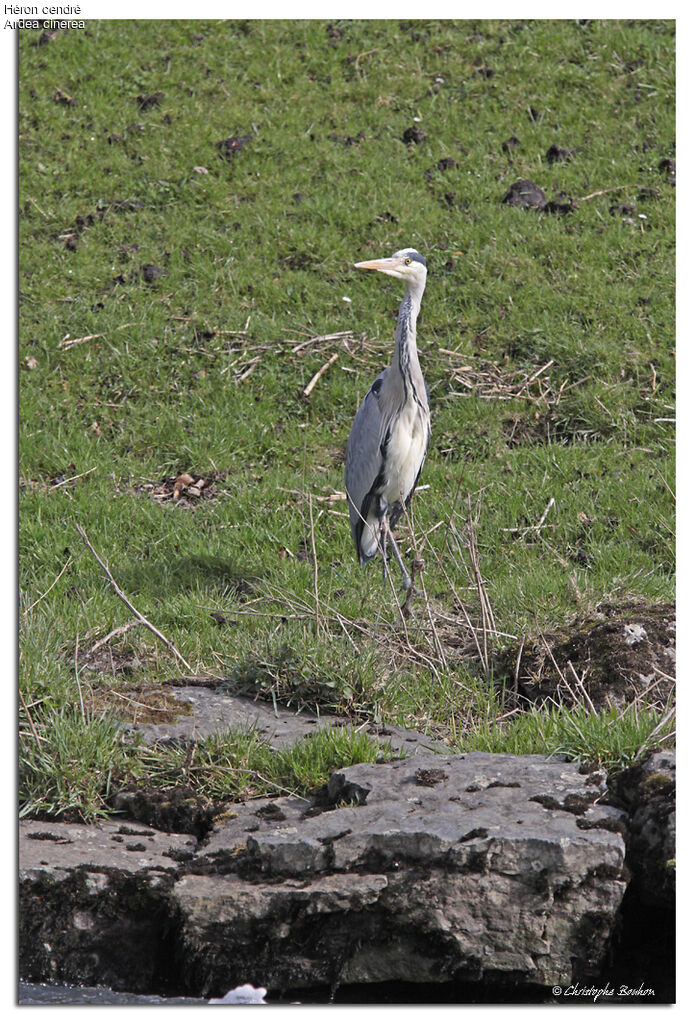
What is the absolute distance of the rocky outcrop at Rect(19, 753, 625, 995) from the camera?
8.84ft

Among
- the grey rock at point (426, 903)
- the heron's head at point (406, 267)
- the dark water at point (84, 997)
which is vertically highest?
the heron's head at point (406, 267)

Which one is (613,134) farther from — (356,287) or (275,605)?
(275,605)

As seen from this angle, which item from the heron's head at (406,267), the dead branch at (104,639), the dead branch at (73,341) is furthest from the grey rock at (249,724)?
the dead branch at (73,341)

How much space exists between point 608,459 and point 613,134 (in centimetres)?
294

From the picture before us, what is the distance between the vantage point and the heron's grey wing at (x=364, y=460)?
599 centimetres

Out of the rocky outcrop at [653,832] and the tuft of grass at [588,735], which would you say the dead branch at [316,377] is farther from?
the rocky outcrop at [653,832]

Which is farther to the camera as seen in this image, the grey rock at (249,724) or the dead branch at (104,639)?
the dead branch at (104,639)

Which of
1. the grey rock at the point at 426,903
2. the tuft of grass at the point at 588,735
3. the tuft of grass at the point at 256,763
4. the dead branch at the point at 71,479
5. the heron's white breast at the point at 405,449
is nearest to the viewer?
the grey rock at the point at 426,903

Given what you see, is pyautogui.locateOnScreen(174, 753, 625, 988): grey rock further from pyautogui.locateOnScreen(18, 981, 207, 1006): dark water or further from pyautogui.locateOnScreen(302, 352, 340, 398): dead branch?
pyautogui.locateOnScreen(302, 352, 340, 398): dead branch

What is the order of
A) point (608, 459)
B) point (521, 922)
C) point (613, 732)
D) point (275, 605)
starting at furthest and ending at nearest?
1. point (608, 459)
2. point (275, 605)
3. point (613, 732)
4. point (521, 922)

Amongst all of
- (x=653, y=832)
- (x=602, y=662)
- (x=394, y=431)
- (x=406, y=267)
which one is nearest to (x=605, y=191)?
(x=406, y=267)

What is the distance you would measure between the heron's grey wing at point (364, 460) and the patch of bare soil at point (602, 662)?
69.6 inches

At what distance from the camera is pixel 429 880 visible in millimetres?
2699
